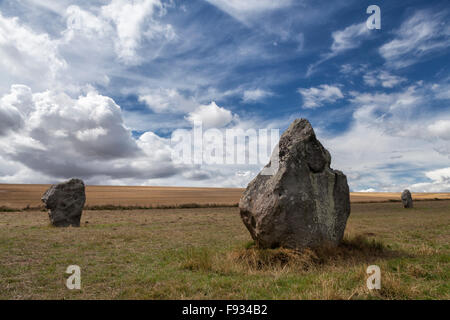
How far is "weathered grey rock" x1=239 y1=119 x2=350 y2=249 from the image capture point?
10.0 metres

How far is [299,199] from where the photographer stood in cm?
1010

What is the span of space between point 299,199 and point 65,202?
58.8 feet

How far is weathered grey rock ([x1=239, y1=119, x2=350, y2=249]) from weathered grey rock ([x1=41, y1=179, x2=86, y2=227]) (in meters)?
15.6

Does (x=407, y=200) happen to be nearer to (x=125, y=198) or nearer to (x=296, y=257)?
(x=296, y=257)

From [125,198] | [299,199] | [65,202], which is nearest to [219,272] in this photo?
[299,199]

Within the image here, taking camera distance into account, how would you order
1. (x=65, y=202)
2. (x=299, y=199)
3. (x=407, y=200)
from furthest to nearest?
(x=407, y=200)
(x=65, y=202)
(x=299, y=199)

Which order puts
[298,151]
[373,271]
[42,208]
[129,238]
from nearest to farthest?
[373,271] < [298,151] < [129,238] < [42,208]

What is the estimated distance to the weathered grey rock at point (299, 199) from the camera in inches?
394

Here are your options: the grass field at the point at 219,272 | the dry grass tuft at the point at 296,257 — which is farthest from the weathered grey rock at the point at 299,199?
the grass field at the point at 219,272

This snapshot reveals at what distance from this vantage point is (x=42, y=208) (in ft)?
129

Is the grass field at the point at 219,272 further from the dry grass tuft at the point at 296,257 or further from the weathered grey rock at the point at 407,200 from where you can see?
the weathered grey rock at the point at 407,200

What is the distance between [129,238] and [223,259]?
319 inches

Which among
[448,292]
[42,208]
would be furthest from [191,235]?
[42,208]

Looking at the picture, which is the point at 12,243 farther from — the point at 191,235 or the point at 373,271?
the point at 373,271
